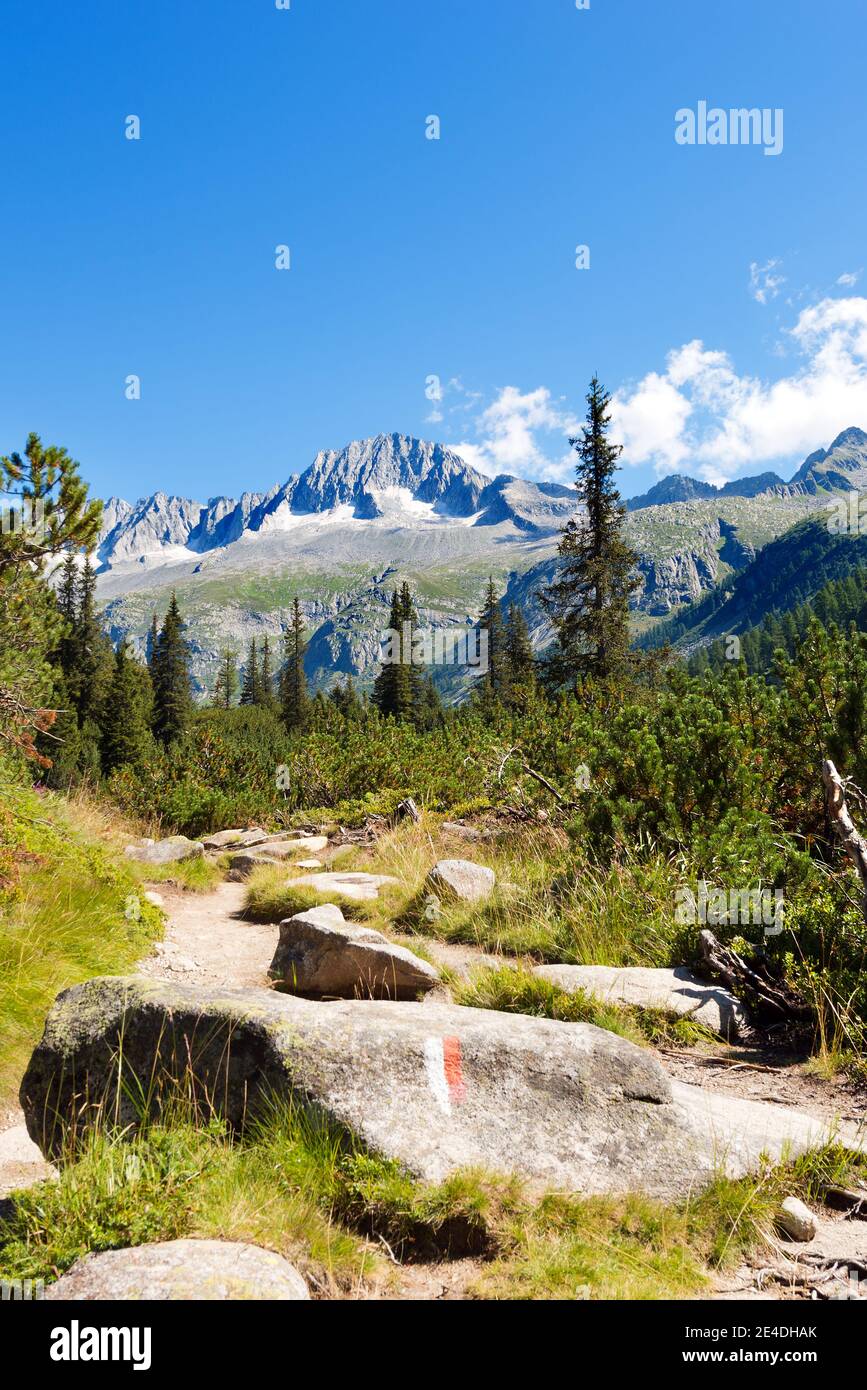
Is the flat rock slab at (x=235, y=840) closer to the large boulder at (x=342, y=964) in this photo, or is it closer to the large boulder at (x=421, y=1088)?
the large boulder at (x=342, y=964)

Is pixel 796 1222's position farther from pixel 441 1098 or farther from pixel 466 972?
pixel 466 972

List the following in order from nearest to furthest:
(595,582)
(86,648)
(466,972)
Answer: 1. (466,972)
2. (595,582)
3. (86,648)

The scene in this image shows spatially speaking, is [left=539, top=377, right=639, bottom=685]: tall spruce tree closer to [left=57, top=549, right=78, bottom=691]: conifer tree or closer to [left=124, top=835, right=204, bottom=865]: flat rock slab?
[left=124, top=835, right=204, bottom=865]: flat rock slab

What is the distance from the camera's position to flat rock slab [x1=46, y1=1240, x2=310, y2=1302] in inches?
90.8

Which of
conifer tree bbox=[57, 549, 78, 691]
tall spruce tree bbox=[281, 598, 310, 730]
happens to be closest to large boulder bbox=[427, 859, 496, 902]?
conifer tree bbox=[57, 549, 78, 691]

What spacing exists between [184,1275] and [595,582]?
2577 centimetres

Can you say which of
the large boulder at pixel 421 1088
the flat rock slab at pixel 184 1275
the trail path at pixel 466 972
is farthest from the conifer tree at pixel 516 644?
the flat rock slab at pixel 184 1275

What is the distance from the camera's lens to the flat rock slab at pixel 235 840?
1661cm

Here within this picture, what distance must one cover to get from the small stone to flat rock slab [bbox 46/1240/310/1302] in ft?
6.47

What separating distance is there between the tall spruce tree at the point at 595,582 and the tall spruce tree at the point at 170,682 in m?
27.8

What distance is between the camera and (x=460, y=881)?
912cm

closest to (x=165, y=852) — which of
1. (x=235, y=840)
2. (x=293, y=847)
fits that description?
(x=293, y=847)

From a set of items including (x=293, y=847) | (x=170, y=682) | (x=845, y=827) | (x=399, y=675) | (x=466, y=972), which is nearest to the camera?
(x=845, y=827)
